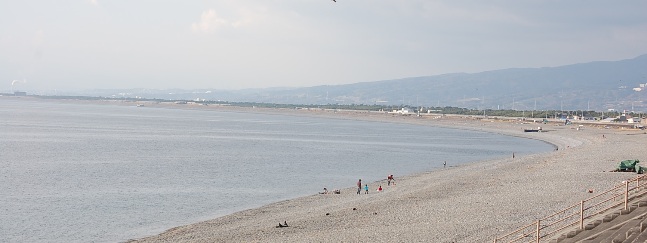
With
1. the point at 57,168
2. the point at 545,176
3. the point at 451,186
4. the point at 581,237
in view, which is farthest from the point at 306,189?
the point at 581,237

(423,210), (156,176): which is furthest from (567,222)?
(156,176)

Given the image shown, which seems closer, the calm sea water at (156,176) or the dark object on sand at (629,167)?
the calm sea water at (156,176)

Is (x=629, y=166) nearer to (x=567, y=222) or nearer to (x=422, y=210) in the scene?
(x=422, y=210)

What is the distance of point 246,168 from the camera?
49.6 meters

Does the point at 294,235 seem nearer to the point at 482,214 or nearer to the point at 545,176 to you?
the point at 482,214

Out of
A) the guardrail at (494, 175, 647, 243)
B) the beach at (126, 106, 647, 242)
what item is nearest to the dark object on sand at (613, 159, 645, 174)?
the beach at (126, 106, 647, 242)

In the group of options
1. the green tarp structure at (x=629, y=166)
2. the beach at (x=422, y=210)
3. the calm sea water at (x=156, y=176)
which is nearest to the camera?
the beach at (x=422, y=210)

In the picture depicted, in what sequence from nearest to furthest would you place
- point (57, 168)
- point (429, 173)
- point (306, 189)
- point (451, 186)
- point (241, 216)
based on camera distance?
point (241, 216)
point (451, 186)
point (306, 189)
point (429, 173)
point (57, 168)

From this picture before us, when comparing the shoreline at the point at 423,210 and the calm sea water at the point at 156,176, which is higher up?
the shoreline at the point at 423,210

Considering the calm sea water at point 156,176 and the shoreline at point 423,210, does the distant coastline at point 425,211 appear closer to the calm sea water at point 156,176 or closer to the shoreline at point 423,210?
the shoreline at point 423,210

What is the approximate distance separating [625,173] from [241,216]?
18827mm

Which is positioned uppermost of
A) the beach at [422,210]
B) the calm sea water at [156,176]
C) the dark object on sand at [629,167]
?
the dark object on sand at [629,167]

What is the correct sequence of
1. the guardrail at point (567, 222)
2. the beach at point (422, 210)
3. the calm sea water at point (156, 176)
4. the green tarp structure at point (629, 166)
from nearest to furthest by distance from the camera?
the guardrail at point (567, 222), the beach at point (422, 210), the calm sea water at point (156, 176), the green tarp structure at point (629, 166)

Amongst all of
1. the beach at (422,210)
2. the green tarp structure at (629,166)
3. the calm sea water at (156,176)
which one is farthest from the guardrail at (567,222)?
the green tarp structure at (629,166)
